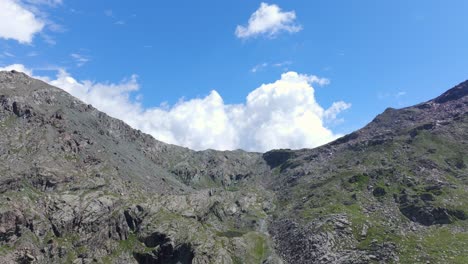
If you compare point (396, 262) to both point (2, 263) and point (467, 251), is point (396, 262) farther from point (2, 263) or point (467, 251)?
point (2, 263)

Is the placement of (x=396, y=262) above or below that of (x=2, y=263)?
below

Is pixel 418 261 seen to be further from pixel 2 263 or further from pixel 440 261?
pixel 2 263

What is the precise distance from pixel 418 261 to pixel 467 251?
25.3 m

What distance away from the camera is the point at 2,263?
199 m

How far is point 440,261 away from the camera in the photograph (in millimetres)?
193750

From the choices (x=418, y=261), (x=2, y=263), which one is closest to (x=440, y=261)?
(x=418, y=261)

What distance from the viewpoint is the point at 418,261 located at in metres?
196

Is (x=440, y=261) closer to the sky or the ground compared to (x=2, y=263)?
→ closer to the ground

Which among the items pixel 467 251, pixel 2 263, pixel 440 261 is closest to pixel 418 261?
pixel 440 261

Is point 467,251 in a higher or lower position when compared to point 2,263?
lower

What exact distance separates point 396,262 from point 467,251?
34.6 meters

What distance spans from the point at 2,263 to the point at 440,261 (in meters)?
206

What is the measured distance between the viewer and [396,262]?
7835 inches

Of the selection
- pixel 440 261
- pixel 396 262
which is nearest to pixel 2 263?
pixel 396 262
